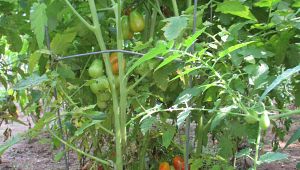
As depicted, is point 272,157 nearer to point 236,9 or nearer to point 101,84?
point 236,9

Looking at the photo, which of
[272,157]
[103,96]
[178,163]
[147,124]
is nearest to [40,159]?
[178,163]

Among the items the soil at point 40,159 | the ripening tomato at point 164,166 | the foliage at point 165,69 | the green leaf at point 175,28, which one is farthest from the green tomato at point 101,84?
the soil at point 40,159

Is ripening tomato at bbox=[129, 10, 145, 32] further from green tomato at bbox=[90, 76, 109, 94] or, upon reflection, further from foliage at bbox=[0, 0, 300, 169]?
green tomato at bbox=[90, 76, 109, 94]

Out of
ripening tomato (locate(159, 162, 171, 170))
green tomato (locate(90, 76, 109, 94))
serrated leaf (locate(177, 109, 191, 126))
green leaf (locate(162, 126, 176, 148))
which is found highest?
green tomato (locate(90, 76, 109, 94))

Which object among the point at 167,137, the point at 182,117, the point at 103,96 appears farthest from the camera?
the point at 103,96

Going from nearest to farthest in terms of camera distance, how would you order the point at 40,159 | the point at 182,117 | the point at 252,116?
the point at 252,116 → the point at 182,117 → the point at 40,159

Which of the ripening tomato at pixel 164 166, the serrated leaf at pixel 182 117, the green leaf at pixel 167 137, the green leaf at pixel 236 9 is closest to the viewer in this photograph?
the serrated leaf at pixel 182 117

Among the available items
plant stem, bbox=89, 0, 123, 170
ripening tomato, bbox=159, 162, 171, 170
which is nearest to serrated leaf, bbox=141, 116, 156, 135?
plant stem, bbox=89, 0, 123, 170

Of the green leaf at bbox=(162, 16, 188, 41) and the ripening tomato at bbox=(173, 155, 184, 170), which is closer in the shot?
the green leaf at bbox=(162, 16, 188, 41)

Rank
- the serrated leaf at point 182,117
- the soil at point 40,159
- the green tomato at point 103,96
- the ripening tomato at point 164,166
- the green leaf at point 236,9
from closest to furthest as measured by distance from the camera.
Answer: the serrated leaf at point 182,117
the green leaf at point 236,9
the green tomato at point 103,96
the ripening tomato at point 164,166
the soil at point 40,159

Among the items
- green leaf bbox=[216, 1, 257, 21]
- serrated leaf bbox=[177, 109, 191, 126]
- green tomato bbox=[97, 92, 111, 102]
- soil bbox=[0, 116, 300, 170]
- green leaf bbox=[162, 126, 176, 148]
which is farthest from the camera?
soil bbox=[0, 116, 300, 170]

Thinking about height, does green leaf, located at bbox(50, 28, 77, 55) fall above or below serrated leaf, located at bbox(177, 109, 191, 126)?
above

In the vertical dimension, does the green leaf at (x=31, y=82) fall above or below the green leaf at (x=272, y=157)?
above

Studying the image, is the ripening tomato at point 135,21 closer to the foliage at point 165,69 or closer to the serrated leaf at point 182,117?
the foliage at point 165,69
